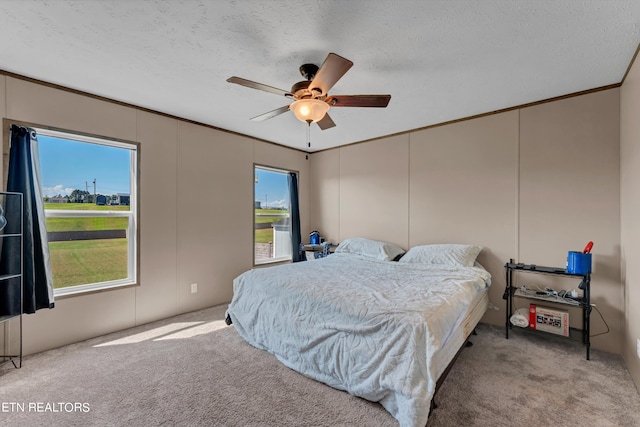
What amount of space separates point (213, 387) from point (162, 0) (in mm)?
2627

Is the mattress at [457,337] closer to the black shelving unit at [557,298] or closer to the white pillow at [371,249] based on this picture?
the black shelving unit at [557,298]

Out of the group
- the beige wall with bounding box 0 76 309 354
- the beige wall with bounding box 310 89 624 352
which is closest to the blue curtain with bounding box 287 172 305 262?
the beige wall with bounding box 0 76 309 354

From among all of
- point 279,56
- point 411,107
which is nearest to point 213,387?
point 279,56

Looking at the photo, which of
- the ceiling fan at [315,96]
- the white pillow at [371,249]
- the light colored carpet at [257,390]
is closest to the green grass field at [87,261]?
the light colored carpet at [257,390]

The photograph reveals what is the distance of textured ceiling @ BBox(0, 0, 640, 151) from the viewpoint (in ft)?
5.69

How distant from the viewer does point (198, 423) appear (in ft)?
5.82

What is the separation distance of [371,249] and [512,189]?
1.88 meters

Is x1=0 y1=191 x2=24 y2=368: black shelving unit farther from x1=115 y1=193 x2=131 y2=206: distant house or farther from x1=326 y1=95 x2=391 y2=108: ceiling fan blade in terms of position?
x1=326 y1=95 x2=391 y2=108: ceiling fan blade

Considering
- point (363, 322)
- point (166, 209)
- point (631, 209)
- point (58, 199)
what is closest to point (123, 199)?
point (166, 209)

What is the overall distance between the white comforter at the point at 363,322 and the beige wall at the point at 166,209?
45.5 inches

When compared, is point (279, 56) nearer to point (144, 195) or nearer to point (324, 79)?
point (324, 79)

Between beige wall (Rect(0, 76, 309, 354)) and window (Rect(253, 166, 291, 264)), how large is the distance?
234 millimetres

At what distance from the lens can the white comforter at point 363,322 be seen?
1711 mm

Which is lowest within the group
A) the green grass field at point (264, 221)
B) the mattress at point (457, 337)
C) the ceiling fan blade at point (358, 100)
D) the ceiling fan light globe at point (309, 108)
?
the mattress at point (457, 337)
